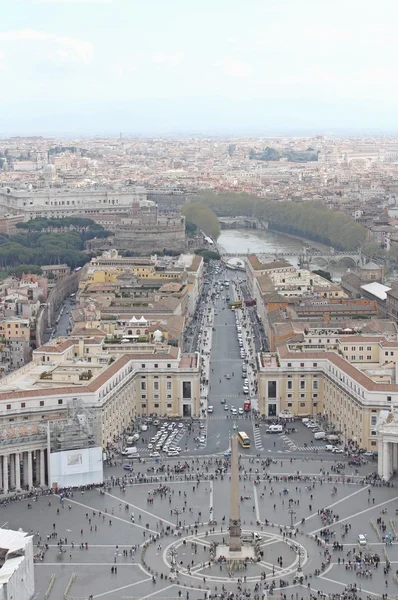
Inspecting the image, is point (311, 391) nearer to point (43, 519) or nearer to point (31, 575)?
point (43, 519)

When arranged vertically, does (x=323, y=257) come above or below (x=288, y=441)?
below

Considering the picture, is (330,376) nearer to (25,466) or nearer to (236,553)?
(25,466)

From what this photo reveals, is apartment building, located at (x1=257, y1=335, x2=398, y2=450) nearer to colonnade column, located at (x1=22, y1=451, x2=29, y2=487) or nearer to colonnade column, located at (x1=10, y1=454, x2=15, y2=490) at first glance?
colonnade column, located at (x1=22, y1=451, x2=29, y2=487)

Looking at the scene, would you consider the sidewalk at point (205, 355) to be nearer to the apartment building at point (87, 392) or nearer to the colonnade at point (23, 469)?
the apartment building at point (87, 392)

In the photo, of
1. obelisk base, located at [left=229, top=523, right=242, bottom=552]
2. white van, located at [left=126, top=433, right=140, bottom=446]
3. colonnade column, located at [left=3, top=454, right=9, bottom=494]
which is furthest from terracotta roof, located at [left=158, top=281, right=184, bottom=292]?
obelisk base, located at [left=229, top=523, right=242, bottom=552]

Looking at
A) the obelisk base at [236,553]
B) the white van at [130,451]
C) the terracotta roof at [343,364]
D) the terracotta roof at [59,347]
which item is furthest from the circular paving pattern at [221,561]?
the terracotta roof at [59,347]

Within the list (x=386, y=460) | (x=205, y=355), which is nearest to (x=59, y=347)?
(x=205, y=355)
